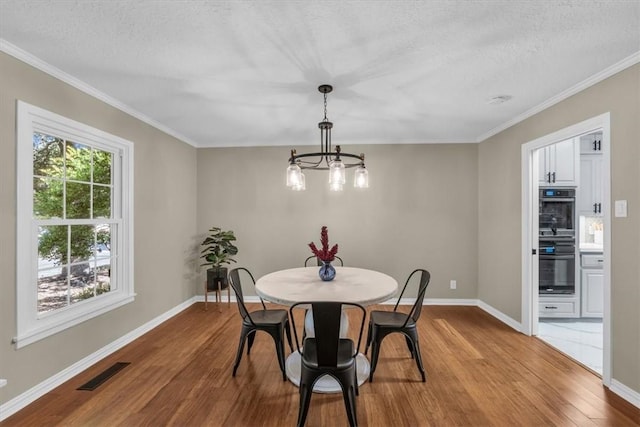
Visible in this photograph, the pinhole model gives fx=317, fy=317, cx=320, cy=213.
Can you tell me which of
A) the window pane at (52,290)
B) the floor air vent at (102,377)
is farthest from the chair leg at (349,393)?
the window pane at (52,290)

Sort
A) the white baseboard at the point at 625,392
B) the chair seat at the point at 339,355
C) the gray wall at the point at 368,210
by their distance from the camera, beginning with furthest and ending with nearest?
the gray wall at the point at 368,210 → the white baseboard at the point at 625,392 → the chair seat at the point at 339,355

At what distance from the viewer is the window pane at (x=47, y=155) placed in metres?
2.39

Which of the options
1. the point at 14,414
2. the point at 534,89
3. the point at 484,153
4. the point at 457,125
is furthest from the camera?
the point at 484,153

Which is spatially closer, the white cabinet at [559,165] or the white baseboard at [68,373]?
the white baseboard at [68,373]

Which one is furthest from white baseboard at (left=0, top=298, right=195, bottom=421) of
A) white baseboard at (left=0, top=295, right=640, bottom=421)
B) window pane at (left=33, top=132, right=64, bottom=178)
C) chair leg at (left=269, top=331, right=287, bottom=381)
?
chair leg at (left=269, top=331, right=287, bottom=381)

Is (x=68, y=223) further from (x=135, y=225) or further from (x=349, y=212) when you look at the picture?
(x=349, y=212)

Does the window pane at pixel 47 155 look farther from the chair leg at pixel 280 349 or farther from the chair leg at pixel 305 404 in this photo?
the chair leg at pixel 305 404

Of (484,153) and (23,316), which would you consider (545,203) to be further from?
(23,316)

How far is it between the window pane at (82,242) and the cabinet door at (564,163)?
5.21 metres

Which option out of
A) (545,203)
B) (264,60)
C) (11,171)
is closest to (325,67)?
(264,60)

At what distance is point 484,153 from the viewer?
4445mm

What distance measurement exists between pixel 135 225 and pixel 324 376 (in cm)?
251

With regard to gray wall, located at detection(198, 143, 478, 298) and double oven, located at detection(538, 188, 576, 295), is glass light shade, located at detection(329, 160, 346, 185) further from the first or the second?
double oven, located at detection(538, 188, 576, 295)

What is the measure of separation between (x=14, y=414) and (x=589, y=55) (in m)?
4.61
